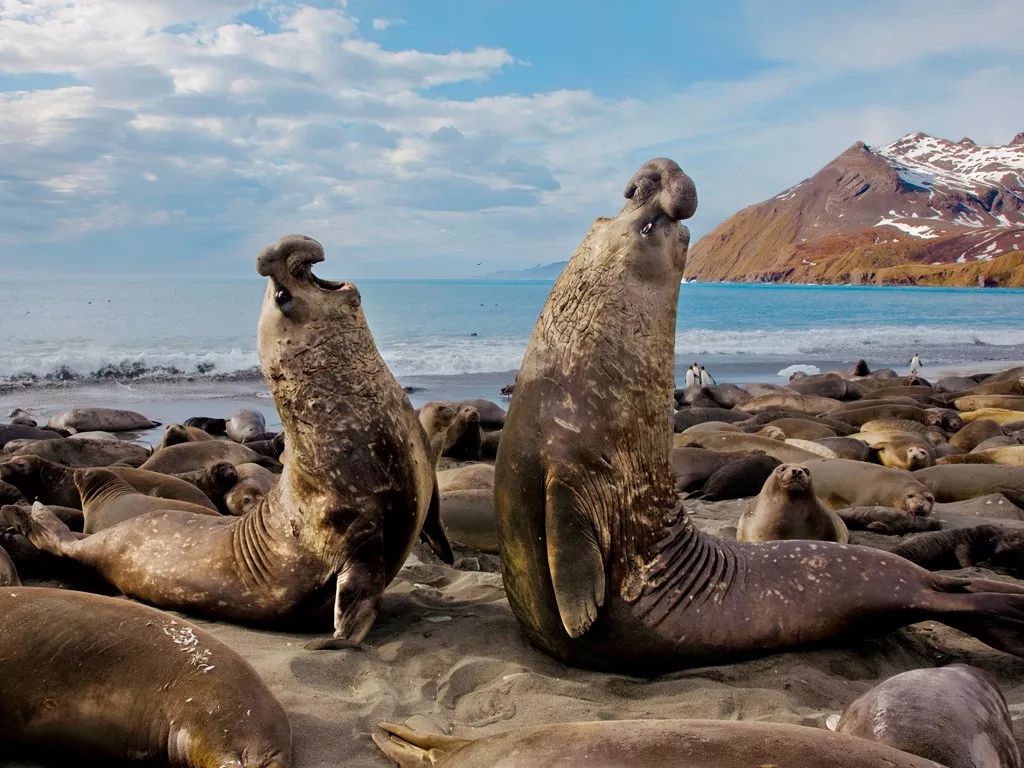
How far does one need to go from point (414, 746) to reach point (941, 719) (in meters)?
1.57

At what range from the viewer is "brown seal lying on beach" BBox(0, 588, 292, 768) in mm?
2955

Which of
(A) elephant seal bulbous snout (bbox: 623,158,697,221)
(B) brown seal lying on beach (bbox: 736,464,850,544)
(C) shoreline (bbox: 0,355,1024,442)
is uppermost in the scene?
(A) elephant seal bulbous snout (bbox: 623,158,697,221)

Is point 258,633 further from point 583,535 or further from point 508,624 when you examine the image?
point 583,535

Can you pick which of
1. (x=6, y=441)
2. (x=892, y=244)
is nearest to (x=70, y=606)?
(x=6, y=441)

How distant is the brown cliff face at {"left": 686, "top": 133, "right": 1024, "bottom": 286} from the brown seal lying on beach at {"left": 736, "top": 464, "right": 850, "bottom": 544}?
105 m

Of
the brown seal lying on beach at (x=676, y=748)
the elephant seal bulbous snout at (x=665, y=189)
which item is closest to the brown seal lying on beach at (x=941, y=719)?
the brown seal lying on beach at (x=676, y=748)

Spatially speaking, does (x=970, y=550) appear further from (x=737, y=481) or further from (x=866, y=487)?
(x=737, y=481)

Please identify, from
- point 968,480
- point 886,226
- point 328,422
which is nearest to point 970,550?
point 968,480

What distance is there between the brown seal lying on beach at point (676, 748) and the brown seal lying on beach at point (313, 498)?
83.9 inches

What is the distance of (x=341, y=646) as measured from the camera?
4.29m

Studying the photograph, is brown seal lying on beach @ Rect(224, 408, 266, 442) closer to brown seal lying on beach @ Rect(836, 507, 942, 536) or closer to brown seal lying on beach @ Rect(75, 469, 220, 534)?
brown seal lying on beach @ Rect(75, 469, 220, 534)

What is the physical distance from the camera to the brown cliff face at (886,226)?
382ft

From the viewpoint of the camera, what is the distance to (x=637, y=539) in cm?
420

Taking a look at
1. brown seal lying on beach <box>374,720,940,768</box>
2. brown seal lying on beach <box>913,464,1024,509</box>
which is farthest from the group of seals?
brown seal lying on beach <box>913,464,1024,509</box>
